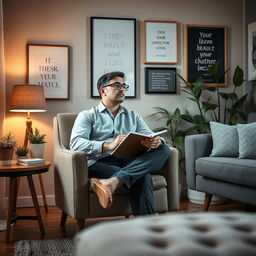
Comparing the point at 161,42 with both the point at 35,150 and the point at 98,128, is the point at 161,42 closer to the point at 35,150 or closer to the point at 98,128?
the point at 98,128

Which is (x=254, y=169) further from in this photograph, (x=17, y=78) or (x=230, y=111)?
(x=17, y=78)

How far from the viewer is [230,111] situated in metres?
4.21

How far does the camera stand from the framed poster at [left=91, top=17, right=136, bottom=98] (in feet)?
13.2

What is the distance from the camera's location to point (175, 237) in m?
0.87

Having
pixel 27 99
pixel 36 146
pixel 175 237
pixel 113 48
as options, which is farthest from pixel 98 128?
pixel 175 237

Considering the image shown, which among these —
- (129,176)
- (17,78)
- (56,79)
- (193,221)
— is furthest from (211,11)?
(193,221)

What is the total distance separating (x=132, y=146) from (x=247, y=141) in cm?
102

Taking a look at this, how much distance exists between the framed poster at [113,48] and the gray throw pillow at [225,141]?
0.99 metres

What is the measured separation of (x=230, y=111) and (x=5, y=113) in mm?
2117

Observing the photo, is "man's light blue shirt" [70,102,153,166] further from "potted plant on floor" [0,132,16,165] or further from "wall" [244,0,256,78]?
"wall" [244,0,256,78]

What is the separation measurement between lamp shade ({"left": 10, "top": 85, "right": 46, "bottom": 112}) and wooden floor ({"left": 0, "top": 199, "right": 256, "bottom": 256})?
2.89 feet

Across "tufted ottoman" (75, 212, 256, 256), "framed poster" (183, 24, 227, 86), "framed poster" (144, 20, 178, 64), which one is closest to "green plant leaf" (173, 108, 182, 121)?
"framed poster" (183, 24, 227, 86)

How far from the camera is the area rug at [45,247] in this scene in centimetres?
243

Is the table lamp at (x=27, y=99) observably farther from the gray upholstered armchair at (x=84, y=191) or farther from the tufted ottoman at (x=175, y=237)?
the tufted ottoman at (x=175, y=237)
